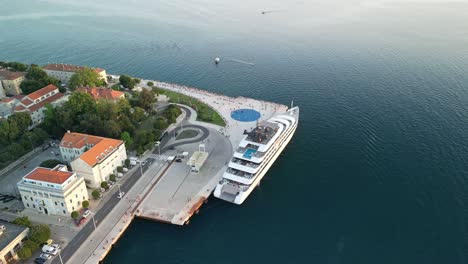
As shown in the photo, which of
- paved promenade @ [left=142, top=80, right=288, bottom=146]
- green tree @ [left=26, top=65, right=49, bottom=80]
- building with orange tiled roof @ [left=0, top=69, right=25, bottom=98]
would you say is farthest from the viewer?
green tree @ [left=26, top=65, right=49, bottom=80]

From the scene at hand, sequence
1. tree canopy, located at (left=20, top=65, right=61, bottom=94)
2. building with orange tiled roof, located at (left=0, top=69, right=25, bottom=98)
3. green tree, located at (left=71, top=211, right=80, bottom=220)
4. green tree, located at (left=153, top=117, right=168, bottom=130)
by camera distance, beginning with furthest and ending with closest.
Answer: building with orange tiled roof, located at (left=0, top=69, right=25, bottom=98) → tree canopy, located at (left=20, top=65, right=61, bottom=94) → green tree, located at (left=153, top=117, right=168, bottom=130) → green tree, located at (left=71, top=211, right=80, bottom=220)

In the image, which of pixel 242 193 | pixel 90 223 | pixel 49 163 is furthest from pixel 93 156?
pixel 242 193

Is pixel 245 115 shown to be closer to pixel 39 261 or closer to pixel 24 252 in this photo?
pixel 39 261

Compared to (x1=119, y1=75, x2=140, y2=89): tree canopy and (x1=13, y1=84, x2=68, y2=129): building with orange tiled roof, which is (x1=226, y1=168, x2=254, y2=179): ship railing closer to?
(x1=13, y1=84, x2=68, y2=129): building with orange tiled roof

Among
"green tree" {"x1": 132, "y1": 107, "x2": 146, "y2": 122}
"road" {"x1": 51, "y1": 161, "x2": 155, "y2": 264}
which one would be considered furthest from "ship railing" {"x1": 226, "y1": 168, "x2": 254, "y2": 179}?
"green tree" {"x1": 132, "y1": 107, "x2": 146, "y2": 122}

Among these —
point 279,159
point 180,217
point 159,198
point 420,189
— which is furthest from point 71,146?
point 420,189

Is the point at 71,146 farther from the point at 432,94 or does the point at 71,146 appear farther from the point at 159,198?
the point at 432,94

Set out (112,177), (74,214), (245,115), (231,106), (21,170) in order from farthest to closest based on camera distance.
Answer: (231,106)
(245,115)
(21,170)
(112,177)
(74,214)
